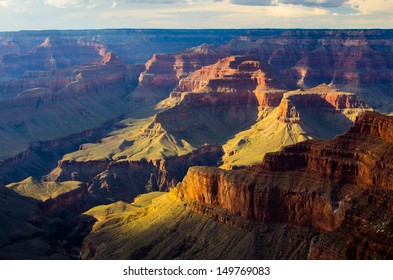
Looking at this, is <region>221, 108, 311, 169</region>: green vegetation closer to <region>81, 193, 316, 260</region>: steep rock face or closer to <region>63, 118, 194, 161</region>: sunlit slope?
<region>63, 118, 194, 161</region>: sunlit slope

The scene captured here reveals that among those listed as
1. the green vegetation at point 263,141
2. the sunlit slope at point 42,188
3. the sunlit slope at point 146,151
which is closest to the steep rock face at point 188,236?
the sunlit slope at point 42,188

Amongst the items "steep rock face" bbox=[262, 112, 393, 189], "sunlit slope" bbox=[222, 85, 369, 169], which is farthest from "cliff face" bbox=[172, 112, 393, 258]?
"sunlit slope" bbox=[222, 85, 369, 169]

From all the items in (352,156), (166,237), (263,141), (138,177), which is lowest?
(138,177)

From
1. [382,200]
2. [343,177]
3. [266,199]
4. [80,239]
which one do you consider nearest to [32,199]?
[80,239]

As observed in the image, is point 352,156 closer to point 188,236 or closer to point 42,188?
point 188,236

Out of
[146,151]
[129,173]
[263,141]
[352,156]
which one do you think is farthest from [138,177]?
[352,156]

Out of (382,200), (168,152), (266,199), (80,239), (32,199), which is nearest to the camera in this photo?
(382,200)

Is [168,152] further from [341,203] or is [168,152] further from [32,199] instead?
[341,203]
